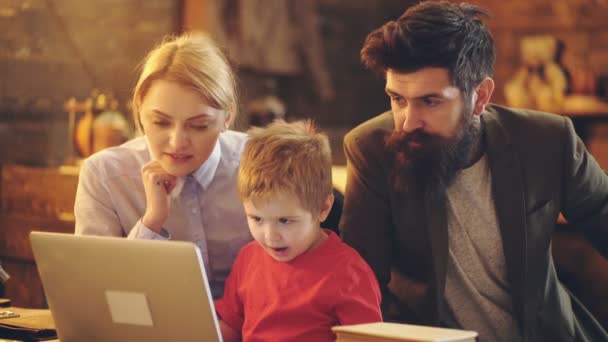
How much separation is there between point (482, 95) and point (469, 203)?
0.26 metres

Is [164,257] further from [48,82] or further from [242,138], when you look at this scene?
[48,82]

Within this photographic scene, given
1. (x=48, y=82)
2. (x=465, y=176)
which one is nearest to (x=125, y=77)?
(x=48, y=82)

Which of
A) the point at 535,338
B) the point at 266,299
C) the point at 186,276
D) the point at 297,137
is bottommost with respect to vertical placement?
the point at 535,338

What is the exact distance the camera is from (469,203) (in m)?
2.34

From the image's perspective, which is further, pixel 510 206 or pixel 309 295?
pixel 510 206

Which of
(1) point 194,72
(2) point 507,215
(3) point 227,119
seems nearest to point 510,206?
(2) point 507,215

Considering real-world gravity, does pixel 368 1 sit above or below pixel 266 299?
above

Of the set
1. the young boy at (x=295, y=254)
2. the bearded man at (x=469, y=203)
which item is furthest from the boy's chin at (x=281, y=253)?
the bearded man at (x=469, y=203)

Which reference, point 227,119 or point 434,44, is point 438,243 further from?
point 227,119

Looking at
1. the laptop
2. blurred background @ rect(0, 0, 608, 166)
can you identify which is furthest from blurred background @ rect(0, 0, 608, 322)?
the laptop

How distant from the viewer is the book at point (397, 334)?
1586 mm

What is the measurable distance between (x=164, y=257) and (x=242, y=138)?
81cm

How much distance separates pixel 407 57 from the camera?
2.15 metres

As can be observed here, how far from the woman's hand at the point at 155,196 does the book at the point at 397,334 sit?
2.18 feet
